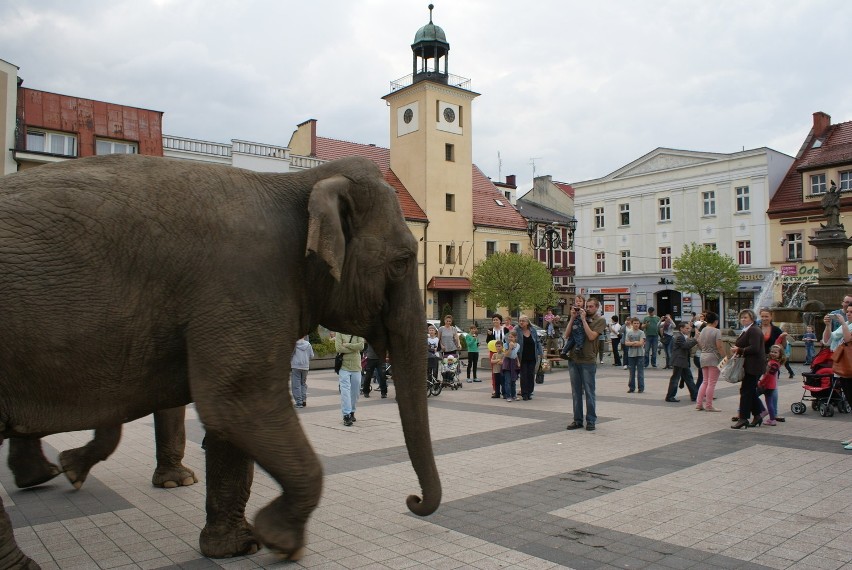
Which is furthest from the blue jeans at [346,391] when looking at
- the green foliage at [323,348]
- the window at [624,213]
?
the window at [624,213]

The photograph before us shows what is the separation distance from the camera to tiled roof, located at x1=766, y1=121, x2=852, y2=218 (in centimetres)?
3859

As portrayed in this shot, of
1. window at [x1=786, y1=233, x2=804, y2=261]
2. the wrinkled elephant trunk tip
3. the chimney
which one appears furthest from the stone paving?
the chimney

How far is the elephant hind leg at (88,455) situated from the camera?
6102 mm

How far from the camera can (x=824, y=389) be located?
11258 mm

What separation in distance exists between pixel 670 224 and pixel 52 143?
3583 centimetres

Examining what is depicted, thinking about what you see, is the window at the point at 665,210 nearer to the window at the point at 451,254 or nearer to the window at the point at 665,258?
the window at the point at 665,258

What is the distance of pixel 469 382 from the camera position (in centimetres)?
1822

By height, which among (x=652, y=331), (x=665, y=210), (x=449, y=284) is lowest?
(x=652, y=331)

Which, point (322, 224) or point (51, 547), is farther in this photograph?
point (51, 547)

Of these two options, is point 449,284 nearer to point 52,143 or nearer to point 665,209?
point 665,209

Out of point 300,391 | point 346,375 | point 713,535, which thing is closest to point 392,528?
point 713,535

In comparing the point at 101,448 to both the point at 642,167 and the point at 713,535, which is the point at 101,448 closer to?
the point at 713,535

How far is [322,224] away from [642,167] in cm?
4647

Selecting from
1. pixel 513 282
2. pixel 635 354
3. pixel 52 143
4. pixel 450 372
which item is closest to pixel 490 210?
pixel 513 282
